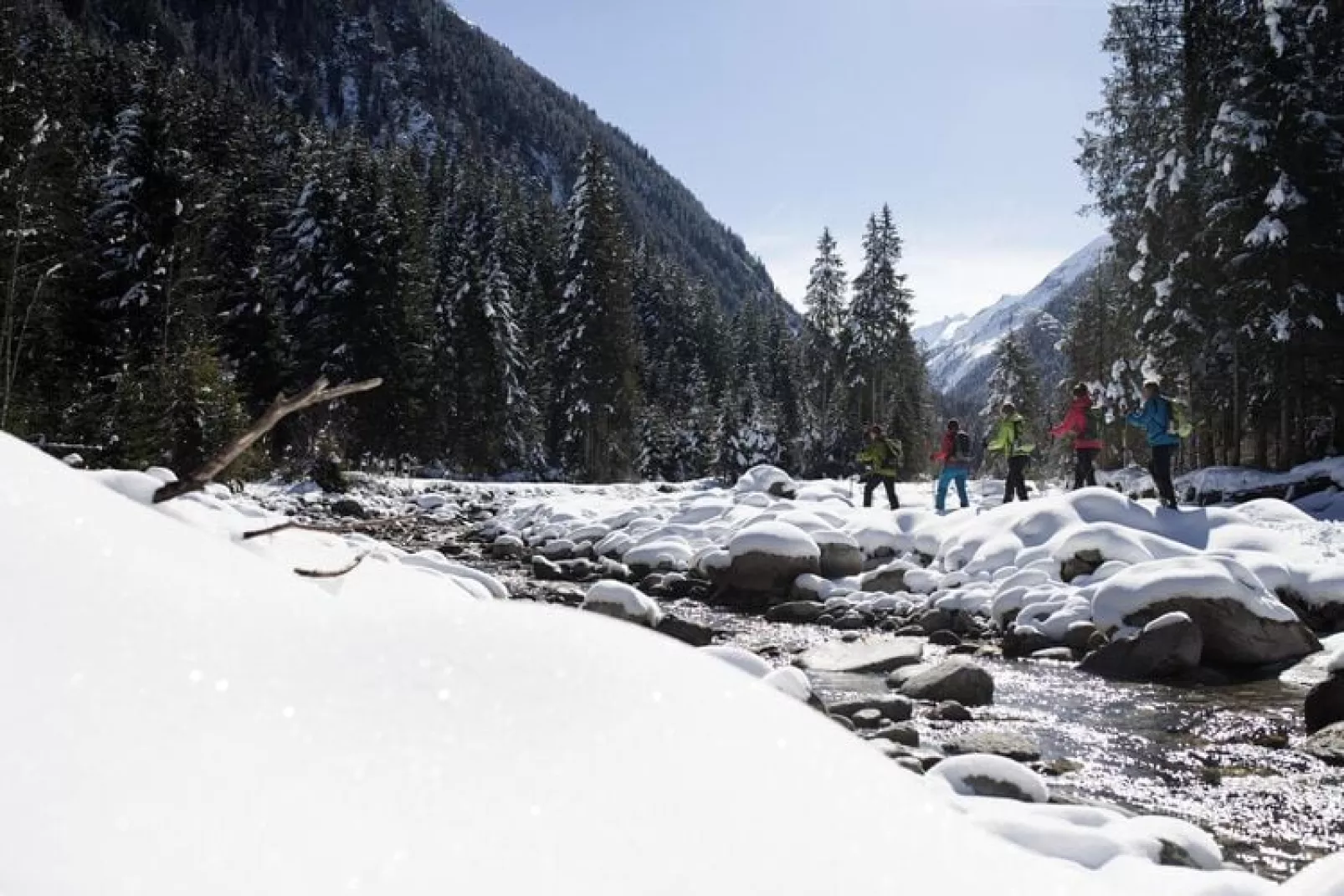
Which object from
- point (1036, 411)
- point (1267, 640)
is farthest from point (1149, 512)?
point (1036, 411)

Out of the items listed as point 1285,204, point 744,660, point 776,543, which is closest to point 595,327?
point 1285,204

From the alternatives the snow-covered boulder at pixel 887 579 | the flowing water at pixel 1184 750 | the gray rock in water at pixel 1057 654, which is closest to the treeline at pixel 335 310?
the snow-covered boulder at pixel 887 579

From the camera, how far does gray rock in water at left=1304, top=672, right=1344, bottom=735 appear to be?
21.3ft

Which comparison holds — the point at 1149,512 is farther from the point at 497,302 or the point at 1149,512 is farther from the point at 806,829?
the point at 497,302

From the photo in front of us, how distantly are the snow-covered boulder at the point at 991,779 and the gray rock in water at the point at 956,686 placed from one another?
352cm

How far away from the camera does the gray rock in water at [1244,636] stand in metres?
8.36

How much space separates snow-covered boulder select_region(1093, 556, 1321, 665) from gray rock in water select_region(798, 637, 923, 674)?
6.83 feet

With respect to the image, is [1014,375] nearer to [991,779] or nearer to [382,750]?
[991,779]

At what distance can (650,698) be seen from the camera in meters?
1.38

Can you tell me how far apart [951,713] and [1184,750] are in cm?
159

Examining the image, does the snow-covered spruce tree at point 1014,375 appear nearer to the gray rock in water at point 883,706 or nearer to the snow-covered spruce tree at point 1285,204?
the snow-covered spruce tree at point 1285,204

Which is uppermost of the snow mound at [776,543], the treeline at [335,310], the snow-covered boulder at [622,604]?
the treeline at [335,310]

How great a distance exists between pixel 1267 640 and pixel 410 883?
960 centimetres

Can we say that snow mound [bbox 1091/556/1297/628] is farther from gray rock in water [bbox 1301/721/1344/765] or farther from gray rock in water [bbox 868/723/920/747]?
gray rock in water [bbox 868/723/920/747]
